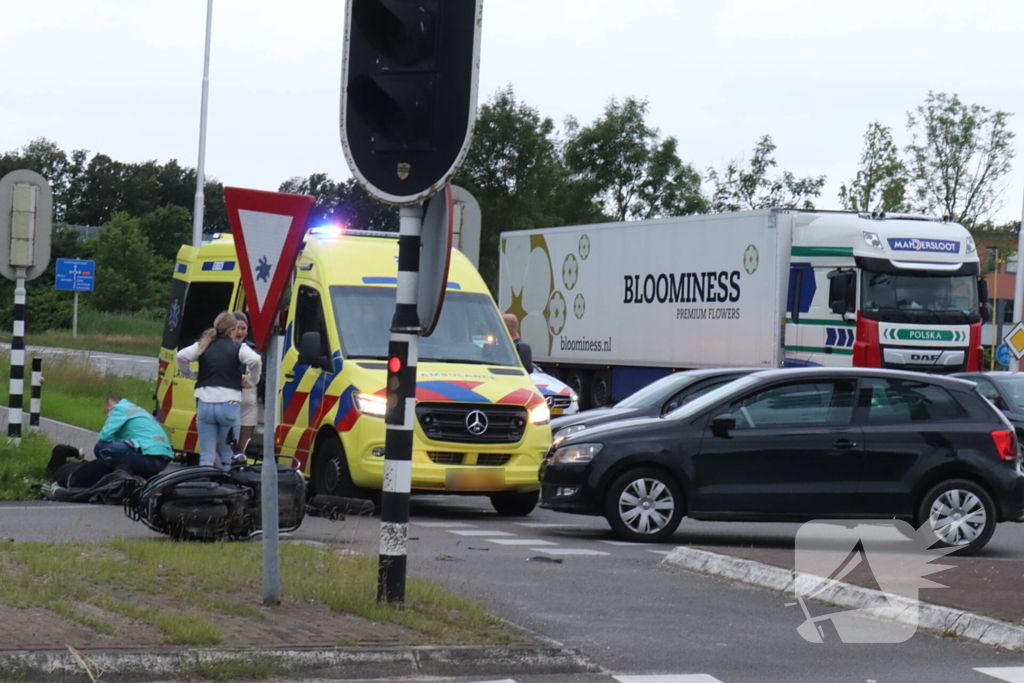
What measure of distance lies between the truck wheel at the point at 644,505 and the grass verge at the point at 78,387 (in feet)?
43.1

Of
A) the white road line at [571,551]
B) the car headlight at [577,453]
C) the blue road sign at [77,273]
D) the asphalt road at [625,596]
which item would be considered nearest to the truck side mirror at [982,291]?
the asphalt road at [625,596]

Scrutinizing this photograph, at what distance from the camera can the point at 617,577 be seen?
10.0m

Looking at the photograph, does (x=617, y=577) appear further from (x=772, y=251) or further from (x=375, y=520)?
(x=772, y=251)

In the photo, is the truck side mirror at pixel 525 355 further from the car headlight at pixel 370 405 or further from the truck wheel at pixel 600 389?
the truck wheel at pixel 600 389

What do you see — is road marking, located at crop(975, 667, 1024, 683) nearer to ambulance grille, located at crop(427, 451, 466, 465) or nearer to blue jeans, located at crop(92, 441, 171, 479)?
ambulance grille, located at crop(427, 451, 466, 465)

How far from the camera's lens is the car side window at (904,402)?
41.6 feet

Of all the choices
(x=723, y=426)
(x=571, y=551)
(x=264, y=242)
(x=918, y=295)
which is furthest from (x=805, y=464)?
(x=918, y=295)

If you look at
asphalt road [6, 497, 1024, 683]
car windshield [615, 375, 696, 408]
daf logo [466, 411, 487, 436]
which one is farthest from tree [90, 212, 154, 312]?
daf logo [466, 411, 487, 436]

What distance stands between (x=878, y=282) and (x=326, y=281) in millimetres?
11105

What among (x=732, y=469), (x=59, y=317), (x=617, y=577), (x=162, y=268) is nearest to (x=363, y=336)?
(x=732, y=469)

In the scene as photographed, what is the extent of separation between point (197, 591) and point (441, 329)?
A: 711 centimetres

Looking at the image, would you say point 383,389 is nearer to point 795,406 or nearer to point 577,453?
point 577,453

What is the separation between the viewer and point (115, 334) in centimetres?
6431

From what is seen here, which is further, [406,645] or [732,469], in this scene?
[732,469]
